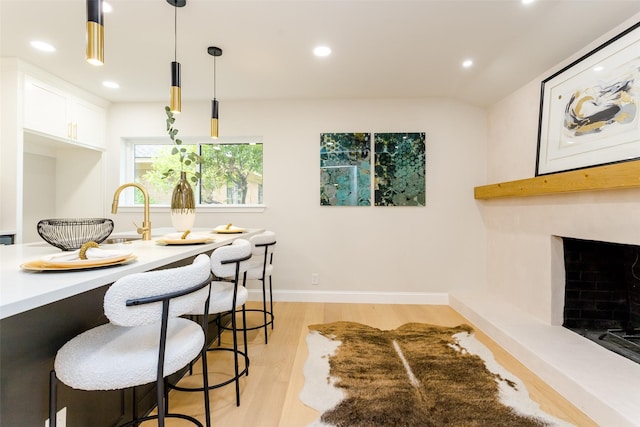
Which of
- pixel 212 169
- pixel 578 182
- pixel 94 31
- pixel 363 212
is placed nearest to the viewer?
pixel 94 31

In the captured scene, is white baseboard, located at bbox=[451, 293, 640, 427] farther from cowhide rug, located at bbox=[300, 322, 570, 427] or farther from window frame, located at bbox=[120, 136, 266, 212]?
window frame, located at bbox=[120, 136, 266, 212]

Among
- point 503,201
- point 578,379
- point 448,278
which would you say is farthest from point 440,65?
point 578,379

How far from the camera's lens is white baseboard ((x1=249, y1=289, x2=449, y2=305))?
365 cm

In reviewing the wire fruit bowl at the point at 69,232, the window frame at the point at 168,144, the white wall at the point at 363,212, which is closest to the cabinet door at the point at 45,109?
the window frame at the point at 168,144

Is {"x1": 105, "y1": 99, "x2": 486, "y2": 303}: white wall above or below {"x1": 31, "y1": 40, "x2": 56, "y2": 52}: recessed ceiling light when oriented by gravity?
below

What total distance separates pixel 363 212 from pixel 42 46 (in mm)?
3366

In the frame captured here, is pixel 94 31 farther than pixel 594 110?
No

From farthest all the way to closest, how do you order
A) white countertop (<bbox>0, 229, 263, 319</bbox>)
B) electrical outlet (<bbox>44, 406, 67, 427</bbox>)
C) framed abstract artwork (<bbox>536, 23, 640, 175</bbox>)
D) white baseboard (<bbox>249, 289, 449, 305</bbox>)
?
white baseboard (<bbox>249, 289, 449, 305</bbox>), framed abstract artwork (<bbox>536, 23, 640, 175</bbox>), electrical outlet (<bbox>44, 406, 67, 427</bbox>), white countertop (<bbox>0, 229, 263, 319</bbox>)

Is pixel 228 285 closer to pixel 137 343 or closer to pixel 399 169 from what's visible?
pixel 137 343

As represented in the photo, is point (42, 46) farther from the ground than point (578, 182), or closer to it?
farther from the ground

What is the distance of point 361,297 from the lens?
12.1 ft

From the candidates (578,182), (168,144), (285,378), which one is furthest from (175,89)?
(578,182)

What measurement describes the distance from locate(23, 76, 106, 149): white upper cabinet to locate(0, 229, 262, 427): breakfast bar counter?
2.33m

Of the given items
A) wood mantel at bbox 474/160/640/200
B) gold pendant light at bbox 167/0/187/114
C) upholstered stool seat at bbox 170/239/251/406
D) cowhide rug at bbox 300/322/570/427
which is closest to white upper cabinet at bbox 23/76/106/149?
gold pendant light at bbox 167/0/187/114
